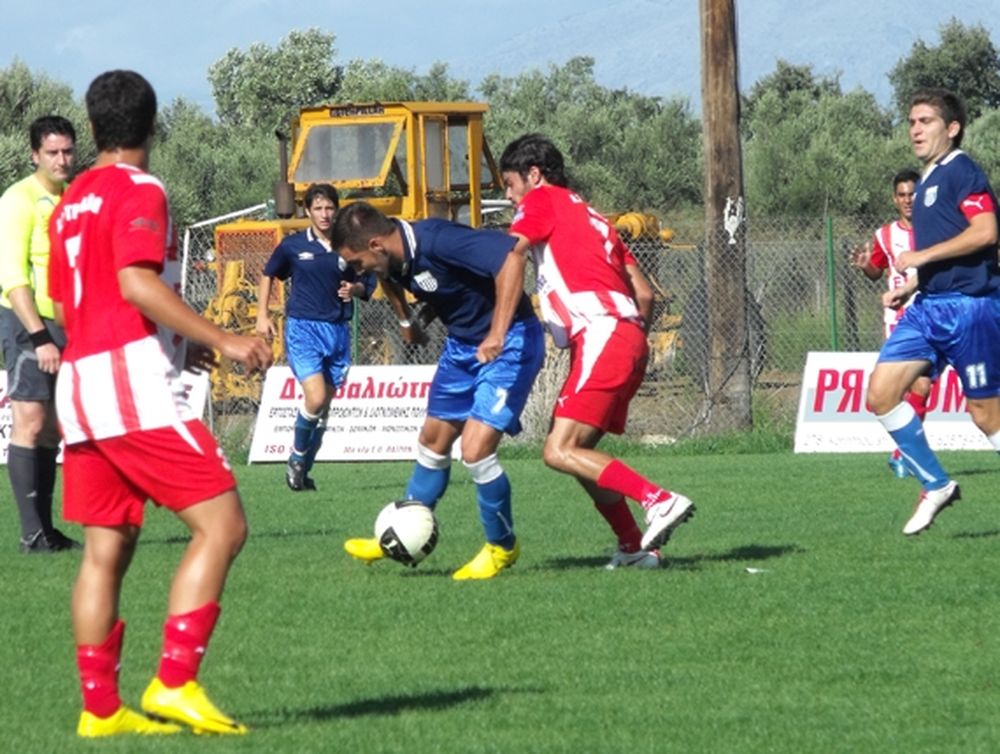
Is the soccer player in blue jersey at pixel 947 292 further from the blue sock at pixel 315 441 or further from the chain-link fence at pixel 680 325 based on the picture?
the chain-link fence at pixel 680 325

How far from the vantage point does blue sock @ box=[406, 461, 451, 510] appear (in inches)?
410

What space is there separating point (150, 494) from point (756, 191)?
50.6 metres

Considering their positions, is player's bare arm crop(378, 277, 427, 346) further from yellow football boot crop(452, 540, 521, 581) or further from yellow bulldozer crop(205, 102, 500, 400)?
yellow bulldozer crop(205, 102, 500, 400)

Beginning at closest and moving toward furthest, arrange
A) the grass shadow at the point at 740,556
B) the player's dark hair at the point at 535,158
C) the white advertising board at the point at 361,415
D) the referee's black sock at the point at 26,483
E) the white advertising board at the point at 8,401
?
the player's dark hair at the point at 535,158 → the grass shadow at the point at 740,556 → the referee's black sock at the point at 26,483 → the white advertising board at the point at 361,415 → the white advertising board at the point at 8,401

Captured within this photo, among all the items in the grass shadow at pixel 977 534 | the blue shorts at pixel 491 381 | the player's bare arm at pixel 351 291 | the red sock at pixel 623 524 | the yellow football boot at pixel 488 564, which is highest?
the player's bare arm at pixel 351 291

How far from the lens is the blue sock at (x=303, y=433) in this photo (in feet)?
51.8

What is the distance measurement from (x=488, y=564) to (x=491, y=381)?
89 centimetres

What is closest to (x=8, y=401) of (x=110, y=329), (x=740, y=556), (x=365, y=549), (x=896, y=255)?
(x=896, y=255)

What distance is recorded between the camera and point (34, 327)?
10617mm

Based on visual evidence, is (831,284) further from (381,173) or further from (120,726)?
(120,726)

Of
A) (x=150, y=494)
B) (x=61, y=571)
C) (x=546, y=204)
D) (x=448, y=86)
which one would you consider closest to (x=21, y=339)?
(x=61, y=571)

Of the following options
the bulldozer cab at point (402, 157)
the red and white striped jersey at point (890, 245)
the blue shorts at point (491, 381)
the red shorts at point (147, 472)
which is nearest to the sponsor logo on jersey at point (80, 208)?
the red shorts at point (147, 472)

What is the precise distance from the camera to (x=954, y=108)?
423 inches

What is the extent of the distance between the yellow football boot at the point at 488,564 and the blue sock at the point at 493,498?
45 millimetres
